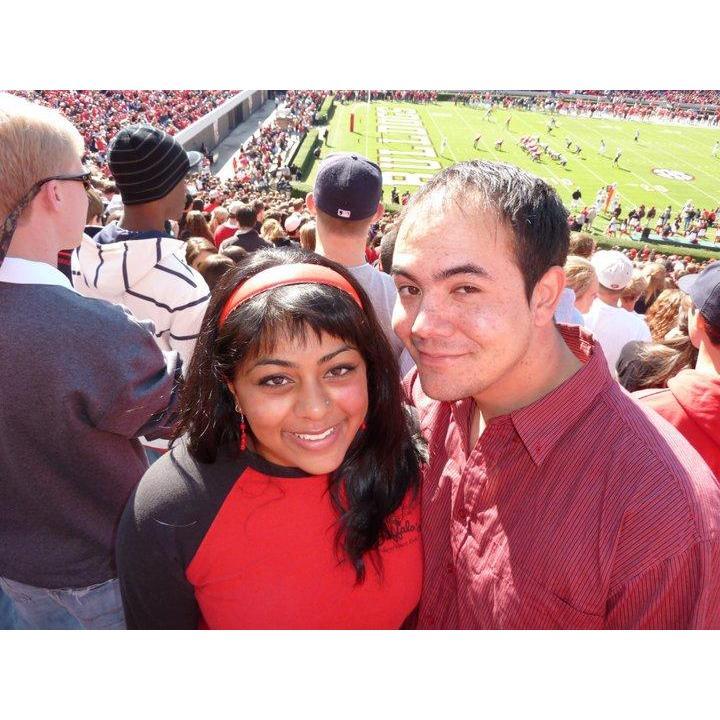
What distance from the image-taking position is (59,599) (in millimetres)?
2070

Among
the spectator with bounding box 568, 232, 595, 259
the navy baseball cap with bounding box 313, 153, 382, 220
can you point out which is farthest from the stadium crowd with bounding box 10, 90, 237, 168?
the navy baseball cap with bounding box 313, 153, 382, 220

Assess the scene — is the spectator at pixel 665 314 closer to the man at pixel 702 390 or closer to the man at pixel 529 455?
the man at pixel 702 390

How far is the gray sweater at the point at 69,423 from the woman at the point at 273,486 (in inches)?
7.9

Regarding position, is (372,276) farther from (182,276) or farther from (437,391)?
(437,391)

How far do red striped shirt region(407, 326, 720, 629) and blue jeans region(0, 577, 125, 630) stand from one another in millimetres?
1189

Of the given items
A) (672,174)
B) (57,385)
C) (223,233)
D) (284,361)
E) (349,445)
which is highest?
(284,361)

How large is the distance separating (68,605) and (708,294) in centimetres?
288

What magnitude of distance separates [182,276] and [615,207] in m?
27.2

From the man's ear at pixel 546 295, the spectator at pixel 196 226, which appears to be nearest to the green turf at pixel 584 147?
the spectator at pixel 196 226

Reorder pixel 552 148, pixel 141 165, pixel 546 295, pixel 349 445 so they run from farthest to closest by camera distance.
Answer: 1. pixel 552 148
2. pixel 141 165
3. pixel 349 445
4. pixel 546 295

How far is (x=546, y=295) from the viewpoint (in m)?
1.70

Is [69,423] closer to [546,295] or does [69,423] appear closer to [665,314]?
[546,295]

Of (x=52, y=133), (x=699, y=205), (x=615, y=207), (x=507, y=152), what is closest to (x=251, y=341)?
(x=52, y=133)

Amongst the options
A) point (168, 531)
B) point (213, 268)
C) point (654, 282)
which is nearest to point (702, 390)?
point (168, 531)
